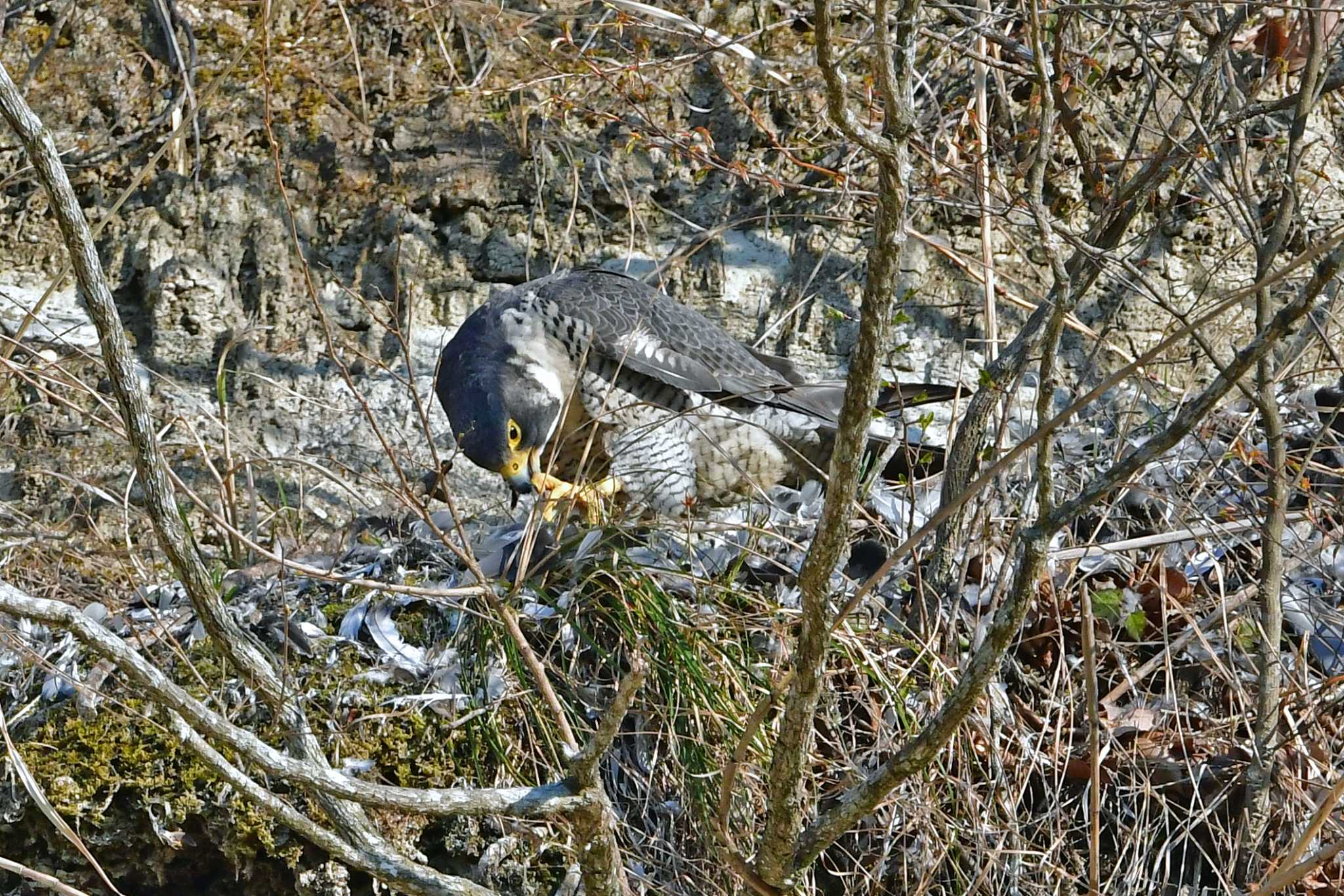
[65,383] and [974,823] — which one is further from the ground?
[65,383]

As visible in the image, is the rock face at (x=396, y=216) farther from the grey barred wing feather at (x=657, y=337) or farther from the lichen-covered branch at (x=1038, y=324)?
the lichen-covered branch at (x=1038, y=324)

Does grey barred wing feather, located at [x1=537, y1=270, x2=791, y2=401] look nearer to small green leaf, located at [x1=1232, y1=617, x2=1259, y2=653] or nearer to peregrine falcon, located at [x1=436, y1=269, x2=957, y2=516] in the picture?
peregrine falcon, located at [x1=436, y1=269, x2=957, y2=516]

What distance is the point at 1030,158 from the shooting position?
320cm

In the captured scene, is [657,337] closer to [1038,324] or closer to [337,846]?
[1038,324]

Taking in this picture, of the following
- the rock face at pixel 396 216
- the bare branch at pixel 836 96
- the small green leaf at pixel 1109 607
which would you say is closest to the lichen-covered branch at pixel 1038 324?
the small green leaf at pixel 1109 607

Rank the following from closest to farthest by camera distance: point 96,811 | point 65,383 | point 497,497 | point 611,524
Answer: point 65,383
point 96,811
point 611,524
point 497,497

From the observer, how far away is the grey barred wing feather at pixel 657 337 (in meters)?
4.35

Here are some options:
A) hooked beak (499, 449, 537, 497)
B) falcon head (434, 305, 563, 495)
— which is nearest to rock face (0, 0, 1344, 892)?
falcon head (434, 305, 563, 495)

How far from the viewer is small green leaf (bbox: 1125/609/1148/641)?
10.8 feet

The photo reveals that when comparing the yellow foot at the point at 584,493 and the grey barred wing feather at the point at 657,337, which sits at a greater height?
the grey barred wing feather at the point at 657,337

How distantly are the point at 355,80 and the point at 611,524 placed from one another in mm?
2762

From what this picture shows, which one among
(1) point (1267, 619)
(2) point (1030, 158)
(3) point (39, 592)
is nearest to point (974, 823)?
(1) point (1267, 619)

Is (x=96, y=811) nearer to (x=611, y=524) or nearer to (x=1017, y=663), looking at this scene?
(x=611, y=524)

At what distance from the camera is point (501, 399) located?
4.20 meters
